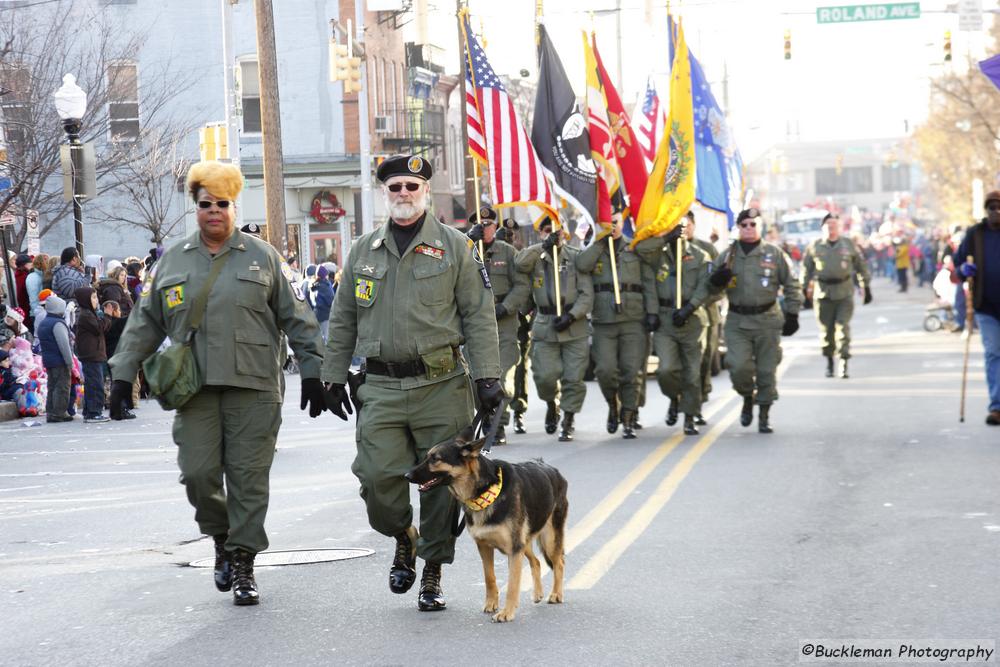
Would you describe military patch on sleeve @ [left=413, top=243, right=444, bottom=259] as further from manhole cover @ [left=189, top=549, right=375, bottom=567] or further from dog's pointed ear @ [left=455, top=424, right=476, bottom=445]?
manhole cover @ [left=189, top=549, right=375, bottom=567]

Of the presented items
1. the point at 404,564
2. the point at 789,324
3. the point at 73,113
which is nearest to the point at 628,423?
the point at 789,324

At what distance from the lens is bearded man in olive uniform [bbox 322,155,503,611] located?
7.41 meters

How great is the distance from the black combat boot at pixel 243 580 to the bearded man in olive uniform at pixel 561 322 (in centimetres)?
734

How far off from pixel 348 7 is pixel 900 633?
3918cm

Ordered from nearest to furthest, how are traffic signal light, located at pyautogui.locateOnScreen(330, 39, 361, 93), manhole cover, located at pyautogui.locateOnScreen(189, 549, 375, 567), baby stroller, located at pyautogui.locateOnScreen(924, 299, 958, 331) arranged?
manhole cover, located at pyautogui.locateOnScreen(189, 549, 375, 567)
traffic signal light, located at pyautogui.locateOnScreen(330, 39, 361, 93)
baby stroller, located at pyautogui.locateOnScreen(924, 299, 958, 331)

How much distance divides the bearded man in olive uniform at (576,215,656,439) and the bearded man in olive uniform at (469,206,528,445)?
0.61 m

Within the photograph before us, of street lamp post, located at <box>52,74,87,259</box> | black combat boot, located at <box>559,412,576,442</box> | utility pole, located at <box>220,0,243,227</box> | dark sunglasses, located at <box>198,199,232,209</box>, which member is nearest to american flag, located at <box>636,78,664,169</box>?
utility pole, located at <box>220,0,243,227</box>

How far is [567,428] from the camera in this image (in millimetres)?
14914

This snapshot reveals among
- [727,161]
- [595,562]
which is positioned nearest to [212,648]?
[595,562]

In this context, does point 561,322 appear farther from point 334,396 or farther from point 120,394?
point 120,394

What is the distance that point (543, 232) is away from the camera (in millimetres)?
16844

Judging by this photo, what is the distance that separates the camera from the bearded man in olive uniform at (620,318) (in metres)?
15.0

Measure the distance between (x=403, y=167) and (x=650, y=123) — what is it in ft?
51.7

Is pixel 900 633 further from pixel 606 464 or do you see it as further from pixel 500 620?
pixel 606 464
